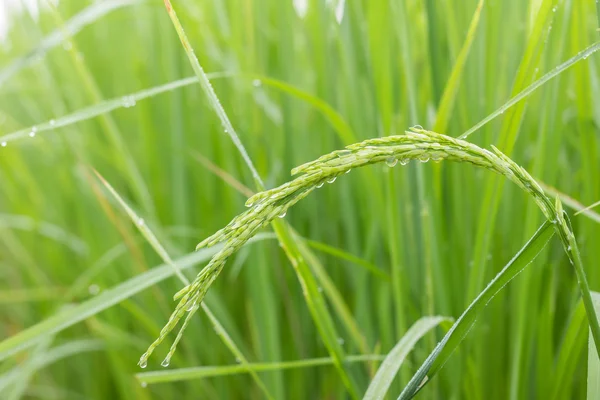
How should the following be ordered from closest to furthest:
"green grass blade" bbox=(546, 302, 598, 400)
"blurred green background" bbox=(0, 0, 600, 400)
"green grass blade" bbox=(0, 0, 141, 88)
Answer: "green grass blade" bbox=(546, 302, 598, 400) → "blurred green background" bbox=(0, 0, 600, 400) → "green grass blade" bbox=(0, 0, 141, 88)

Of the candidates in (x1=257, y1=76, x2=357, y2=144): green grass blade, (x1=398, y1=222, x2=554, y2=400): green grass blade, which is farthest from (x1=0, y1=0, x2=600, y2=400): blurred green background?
(x1=398, y1=222, x2=554, y2=400): green grass blade

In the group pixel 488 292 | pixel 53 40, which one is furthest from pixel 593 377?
pixel 53 40

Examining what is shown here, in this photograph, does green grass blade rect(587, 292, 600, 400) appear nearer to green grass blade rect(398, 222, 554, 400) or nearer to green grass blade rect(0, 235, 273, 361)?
green grass blade rect(398, 222, 554, 400)

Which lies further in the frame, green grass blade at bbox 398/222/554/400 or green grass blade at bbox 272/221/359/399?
green grass blade at bbox 272/221/359/399

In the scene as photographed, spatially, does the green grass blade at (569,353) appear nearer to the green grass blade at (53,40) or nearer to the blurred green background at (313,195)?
the blurred green background at (313,195)

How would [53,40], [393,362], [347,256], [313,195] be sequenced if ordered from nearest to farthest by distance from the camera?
[393,362], [347,256], [53,40], [313,195]

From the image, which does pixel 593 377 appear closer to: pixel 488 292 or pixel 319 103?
pixel 488 292

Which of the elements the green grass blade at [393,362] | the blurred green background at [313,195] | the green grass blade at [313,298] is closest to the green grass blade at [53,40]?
the blurred green background at [313,195]
